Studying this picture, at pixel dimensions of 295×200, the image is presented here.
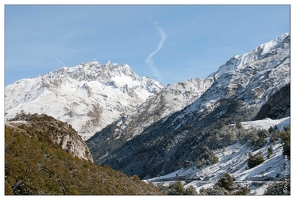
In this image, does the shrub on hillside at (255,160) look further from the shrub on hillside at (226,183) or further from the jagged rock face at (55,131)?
the jagged rock face at (55,131)

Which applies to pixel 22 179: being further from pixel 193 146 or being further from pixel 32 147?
pixel 193 146

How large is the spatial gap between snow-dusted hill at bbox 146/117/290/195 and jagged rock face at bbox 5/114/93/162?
96.7 ft

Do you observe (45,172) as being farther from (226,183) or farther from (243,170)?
(243,170)

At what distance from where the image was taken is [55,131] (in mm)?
55344

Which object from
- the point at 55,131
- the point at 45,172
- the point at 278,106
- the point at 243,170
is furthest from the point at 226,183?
the point at 278,106

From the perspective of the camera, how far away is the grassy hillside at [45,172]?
33.9 meters

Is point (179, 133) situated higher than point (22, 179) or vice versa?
point (179, 133)

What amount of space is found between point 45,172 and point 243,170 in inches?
2207

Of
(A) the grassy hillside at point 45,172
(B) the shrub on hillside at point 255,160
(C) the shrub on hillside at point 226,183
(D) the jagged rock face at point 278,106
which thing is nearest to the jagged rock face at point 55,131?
(A) the grassy hillside at point 45,172
